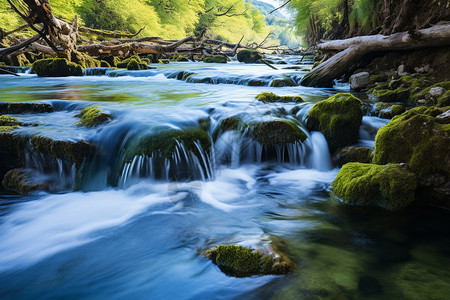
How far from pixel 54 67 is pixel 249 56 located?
500 inches

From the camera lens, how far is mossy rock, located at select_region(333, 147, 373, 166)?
14.2 feet

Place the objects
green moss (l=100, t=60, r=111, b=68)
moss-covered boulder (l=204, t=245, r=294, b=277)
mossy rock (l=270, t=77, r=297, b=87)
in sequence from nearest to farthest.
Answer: moss-covered boulder (l=204, t=245, r=294, b=277), mossy rock (l=270, t=77, r=297, b=87), green moss (l=100, t=60, r=111, b=68)

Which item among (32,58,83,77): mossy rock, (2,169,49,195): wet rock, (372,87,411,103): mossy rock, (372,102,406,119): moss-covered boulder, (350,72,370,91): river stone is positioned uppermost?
(32,58,83,77): mossy rock

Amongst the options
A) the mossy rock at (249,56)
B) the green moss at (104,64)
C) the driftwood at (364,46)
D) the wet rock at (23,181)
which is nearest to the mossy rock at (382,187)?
the wet rock at (23,181)

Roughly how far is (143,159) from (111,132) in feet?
3.28

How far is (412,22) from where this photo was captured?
801cm

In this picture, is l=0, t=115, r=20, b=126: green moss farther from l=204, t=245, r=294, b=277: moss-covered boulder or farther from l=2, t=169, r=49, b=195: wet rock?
l=204, t=245, r=294, b=277: moss-covered boulder

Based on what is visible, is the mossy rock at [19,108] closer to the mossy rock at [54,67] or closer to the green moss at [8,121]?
the green moss at [8,121]

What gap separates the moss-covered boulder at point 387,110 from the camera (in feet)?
18.8

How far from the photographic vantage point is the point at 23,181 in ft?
13.0

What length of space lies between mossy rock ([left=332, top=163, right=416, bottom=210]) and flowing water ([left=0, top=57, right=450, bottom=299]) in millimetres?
128

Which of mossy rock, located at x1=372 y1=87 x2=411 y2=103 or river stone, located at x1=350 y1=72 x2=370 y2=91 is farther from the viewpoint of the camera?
river stone, located at x1=350 y1=72 x2=370 y2=91

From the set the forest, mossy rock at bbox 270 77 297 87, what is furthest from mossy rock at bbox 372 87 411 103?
mossy rock at bbox 270 77 297 87

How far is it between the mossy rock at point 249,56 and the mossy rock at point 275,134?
1663 centimetres
